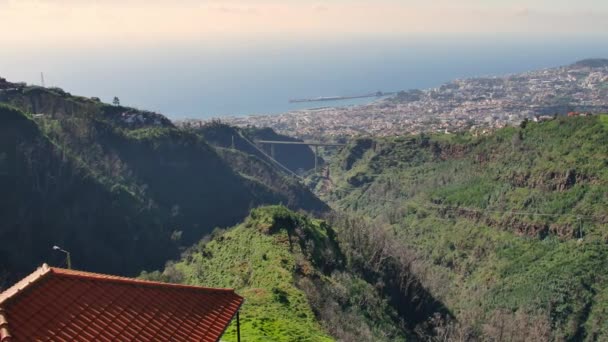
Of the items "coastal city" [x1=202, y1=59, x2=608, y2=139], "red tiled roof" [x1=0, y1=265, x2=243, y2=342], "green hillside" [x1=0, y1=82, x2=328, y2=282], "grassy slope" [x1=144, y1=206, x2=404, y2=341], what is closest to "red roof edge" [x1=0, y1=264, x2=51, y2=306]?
"red tiled roof" [x1=0, y1=265, x2=243, y2=342]

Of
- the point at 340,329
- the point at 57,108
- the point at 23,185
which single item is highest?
the point at 57,108

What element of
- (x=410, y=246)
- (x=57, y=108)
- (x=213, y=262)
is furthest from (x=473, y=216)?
(x=57, y=108)

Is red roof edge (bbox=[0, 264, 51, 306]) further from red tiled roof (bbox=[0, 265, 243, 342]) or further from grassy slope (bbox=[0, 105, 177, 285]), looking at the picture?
grassy slope (bbox=[0, 105, 177, 285])

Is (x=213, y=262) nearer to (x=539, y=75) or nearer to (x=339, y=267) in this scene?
(x=339, y=267)

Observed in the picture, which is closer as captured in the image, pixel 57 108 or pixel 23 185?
A: pixel 23 185

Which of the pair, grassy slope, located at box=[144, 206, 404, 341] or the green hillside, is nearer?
grassy slope, located at box=[144, 206, 404, 341]

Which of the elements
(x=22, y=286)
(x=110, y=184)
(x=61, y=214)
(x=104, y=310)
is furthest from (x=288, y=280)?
(x=110, y=184)
